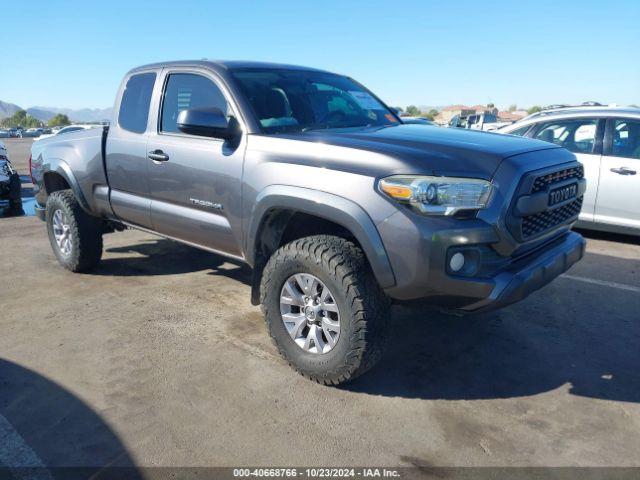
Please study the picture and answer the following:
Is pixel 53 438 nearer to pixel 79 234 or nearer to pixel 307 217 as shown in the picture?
pixel 307 217

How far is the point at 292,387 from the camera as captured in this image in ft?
10.6

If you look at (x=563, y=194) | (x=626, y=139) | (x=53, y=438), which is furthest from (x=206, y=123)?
(x=626, y=139)

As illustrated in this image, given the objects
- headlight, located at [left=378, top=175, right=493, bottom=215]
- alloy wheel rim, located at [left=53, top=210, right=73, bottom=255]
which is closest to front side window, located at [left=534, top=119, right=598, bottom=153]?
headlight, located at [left=378, top=175, right=493, bottom=215]

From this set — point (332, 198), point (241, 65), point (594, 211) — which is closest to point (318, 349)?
point (332, 198)

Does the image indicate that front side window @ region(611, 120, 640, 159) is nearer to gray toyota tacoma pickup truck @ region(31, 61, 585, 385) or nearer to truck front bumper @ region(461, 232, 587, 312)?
gray toyota tacoma pickup truck @ region(31, 61, 585, 385)

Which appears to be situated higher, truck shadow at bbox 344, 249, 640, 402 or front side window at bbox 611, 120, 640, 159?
front side window at bbox 611, 120, 640, 159

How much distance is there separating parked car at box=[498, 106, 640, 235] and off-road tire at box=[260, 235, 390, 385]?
15.1ft

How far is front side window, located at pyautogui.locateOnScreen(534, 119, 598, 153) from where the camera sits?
662 centimetres

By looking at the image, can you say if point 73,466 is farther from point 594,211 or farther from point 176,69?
point 594,211

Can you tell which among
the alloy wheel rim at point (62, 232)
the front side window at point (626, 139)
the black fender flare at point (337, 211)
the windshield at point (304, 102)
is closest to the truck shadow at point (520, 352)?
the black fender flare at point (337, 211)

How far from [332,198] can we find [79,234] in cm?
335

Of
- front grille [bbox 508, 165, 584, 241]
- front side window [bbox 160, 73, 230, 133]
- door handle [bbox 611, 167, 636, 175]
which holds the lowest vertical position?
door handle [bbox 611, 167, 636, 175]

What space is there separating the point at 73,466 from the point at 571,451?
2403mm

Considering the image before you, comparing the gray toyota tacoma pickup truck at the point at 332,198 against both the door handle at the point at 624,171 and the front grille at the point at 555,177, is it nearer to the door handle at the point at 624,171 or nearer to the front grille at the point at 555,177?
the front grille at the point at 555,177
